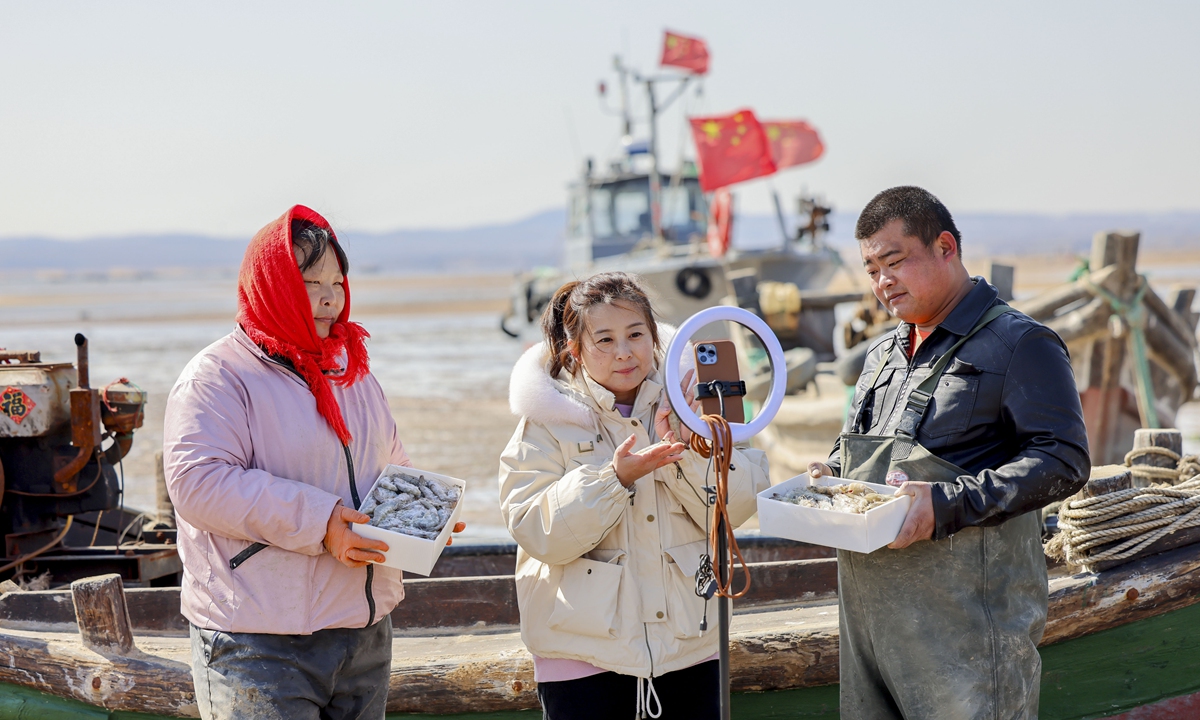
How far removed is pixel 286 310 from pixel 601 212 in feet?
46.1

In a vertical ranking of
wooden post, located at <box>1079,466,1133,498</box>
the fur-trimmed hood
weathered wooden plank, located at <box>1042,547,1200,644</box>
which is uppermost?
the fur-trimmed hood

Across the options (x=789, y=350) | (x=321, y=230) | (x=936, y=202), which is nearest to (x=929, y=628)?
(x=936, y=202)

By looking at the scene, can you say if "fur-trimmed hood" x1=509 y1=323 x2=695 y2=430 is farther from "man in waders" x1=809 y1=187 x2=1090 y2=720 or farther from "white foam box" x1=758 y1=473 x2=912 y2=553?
"man in waders" x1=809 y1=187 x2=1090 y2=720

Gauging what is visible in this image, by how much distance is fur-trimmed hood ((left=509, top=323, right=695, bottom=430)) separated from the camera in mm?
2338

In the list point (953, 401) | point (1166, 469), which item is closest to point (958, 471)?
point (953, 401)

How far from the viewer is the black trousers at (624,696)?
229 cm

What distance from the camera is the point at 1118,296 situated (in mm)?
6836

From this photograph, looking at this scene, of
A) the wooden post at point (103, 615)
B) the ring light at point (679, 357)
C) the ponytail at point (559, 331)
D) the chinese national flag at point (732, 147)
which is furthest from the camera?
the chinese national flag at point (732, 147)

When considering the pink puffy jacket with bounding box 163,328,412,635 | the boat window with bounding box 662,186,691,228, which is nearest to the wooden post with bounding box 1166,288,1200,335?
the pink puffy jacket with bounding box 163,328,412,635

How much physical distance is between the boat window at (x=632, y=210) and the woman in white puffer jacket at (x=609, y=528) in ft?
45.2

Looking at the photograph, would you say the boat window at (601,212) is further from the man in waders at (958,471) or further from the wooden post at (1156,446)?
the man in waders at (958,471)

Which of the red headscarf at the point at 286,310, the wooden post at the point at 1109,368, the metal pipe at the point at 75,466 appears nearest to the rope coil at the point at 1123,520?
the red headscarf at the point at 286,310

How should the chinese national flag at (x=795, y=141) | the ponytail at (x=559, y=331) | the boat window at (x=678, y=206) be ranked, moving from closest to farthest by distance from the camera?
the ponytail at (x=559, y=331) → the chinese national flag at (x=795, y=141) → the boat window at (x=678, y=206)

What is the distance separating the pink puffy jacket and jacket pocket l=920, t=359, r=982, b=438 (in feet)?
4.30
